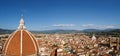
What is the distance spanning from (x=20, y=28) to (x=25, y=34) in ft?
2.32

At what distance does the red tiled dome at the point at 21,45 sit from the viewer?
13477mm

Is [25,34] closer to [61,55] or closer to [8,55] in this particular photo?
[8,55]

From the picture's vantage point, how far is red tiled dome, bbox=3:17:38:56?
13.5 metres

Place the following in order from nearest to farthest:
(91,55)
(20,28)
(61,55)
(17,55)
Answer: (17,55), (20,28), (61,55), (91,55)

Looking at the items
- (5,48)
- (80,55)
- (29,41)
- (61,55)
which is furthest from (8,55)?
(80,55)

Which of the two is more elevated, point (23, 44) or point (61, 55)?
point (23, 44)

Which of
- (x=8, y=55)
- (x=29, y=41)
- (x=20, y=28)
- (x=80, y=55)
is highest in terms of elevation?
(x=20, y=28)

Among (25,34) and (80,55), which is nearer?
(25,34)

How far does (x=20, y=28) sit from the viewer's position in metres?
14.6

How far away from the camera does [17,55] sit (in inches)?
529

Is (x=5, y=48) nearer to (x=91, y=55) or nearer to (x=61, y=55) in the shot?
(x=61, y=55)

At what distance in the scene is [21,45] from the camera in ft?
44.1

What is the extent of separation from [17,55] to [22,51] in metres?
0.43

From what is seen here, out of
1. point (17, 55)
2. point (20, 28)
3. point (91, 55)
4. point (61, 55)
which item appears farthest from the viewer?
point (91, 55)
